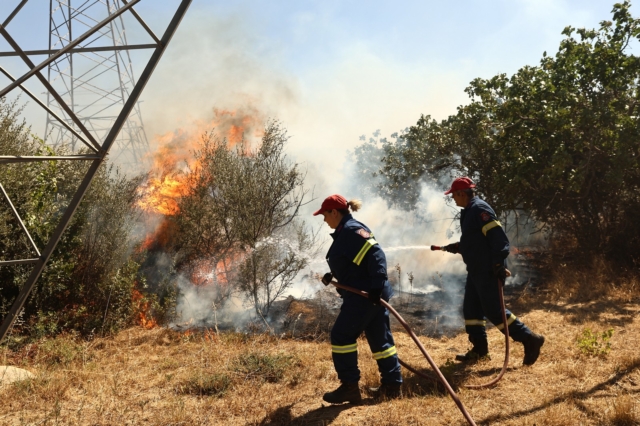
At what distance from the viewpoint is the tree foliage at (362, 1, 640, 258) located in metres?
9.62

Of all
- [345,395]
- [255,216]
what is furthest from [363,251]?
[255,216]

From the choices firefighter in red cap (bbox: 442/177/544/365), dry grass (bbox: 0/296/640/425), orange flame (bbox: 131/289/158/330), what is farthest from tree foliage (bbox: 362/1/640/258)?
orange flame (bbox: 131/289/158/330)

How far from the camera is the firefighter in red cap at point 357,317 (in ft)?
13.3

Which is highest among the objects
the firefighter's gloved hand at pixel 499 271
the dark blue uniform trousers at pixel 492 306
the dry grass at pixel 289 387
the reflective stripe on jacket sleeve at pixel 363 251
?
the reflective stripe on jacket sleeve at pixel 363 251

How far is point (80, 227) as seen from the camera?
848cm

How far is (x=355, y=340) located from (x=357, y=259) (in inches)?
28.6

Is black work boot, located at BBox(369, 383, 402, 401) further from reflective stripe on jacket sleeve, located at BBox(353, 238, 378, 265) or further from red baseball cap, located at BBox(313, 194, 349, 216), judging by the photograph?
red baseball cap, located at BBox(313, 194, 349, 216)

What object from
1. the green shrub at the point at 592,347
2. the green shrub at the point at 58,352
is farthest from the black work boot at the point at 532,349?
the green shrub at the point at 58,352

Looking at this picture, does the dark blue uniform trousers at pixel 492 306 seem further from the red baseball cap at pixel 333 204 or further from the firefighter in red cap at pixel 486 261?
the red baseball cap at pixel 333 204

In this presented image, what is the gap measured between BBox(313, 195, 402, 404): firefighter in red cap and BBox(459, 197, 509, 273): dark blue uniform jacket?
125 cm

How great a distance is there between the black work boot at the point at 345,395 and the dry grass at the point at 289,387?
0.08 m

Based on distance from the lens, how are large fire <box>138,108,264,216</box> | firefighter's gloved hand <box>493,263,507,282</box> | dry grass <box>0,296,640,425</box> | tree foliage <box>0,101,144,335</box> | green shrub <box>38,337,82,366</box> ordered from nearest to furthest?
1. dry grass <box>0,296,640,425</box>
2. firefighter's gloved hand <box>493,263,507,282</box>
3. green shrub <box>38,337,82,366</box>
4. tree foliage <box>0,101,144,335</box>
5. large fire <box>138,108,264,216</box>

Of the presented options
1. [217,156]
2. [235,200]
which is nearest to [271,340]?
[235,200]

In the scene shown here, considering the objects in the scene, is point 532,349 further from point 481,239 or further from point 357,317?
point 357,317
